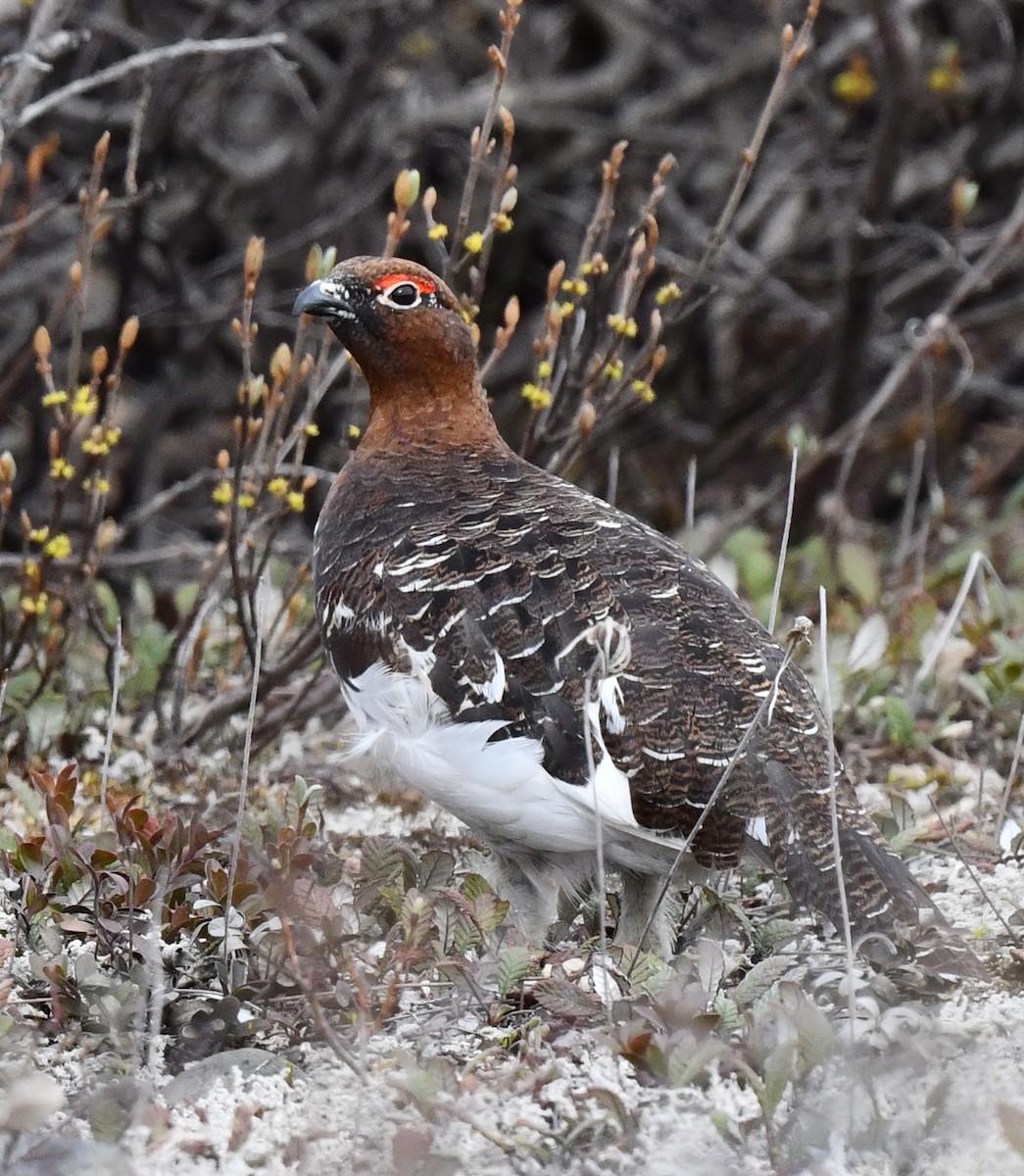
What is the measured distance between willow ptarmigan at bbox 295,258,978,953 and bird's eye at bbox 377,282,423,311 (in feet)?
0.76

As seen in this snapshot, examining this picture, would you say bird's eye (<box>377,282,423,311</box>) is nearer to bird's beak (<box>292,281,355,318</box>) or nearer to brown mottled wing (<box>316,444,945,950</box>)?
bird's beak (<box>292,281,355,318</box>)

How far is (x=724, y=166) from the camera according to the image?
899 cm

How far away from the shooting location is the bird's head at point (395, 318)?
441 cm

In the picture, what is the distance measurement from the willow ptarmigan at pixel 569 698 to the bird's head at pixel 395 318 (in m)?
0.16

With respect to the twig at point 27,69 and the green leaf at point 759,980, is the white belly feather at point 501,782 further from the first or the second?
the twig at point 27,69

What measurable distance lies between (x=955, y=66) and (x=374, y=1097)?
20.2 ft

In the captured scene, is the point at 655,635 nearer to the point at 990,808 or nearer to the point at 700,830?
the point at 700,830

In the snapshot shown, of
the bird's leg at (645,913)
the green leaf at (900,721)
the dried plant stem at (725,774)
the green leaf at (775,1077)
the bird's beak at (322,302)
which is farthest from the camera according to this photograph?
the green leaf at (900,721)

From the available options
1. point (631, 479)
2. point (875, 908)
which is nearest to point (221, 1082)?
point (875, 908)

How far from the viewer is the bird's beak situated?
170 inches

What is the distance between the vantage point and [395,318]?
14.5 ft

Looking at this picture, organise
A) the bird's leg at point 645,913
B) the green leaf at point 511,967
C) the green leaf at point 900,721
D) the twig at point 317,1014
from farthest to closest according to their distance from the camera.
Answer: the green leaf at point 900,721, the bird's leg at point 645,913, the green leaf at point 511,967, the twig at point 317,1014

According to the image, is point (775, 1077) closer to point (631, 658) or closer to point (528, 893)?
point (631, 658)

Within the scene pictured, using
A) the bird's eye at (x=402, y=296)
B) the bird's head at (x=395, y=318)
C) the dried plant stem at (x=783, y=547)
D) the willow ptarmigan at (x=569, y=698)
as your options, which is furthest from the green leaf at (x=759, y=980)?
the bird's eye at (x=402, y=296)
